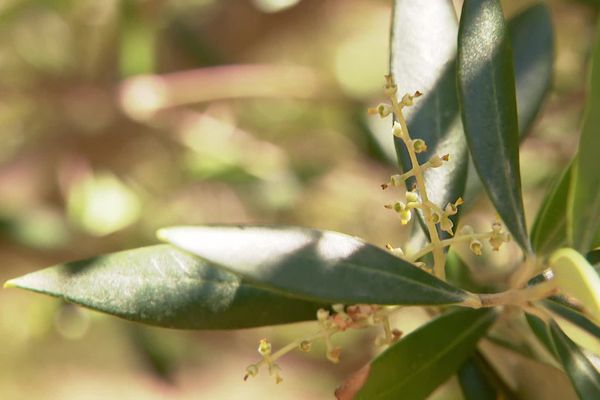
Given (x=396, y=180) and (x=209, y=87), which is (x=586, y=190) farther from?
(x=209, y=87)

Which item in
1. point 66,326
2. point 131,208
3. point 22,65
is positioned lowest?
point 66,326

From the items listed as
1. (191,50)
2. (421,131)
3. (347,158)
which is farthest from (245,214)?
(421,131)

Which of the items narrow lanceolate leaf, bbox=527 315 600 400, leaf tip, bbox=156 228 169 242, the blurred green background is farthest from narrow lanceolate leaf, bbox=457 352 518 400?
the blurred green background

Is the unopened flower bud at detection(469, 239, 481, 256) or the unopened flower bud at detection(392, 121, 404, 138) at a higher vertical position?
the unopened flower bud at detection(392, 121, 404, 138)

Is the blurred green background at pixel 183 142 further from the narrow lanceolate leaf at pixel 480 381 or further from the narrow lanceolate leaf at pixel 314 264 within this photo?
the narrow lanceolate leaf at pixel 314 264

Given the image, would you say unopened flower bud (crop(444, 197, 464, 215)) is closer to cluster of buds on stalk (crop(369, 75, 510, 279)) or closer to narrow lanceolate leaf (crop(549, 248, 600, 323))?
cluster of buds on stalk (crop(369, 75, 510, 279))

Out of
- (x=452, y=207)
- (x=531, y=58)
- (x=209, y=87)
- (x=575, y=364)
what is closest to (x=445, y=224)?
(x=452, y=207)

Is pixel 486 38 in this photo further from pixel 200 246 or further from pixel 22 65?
pixel 22 65
